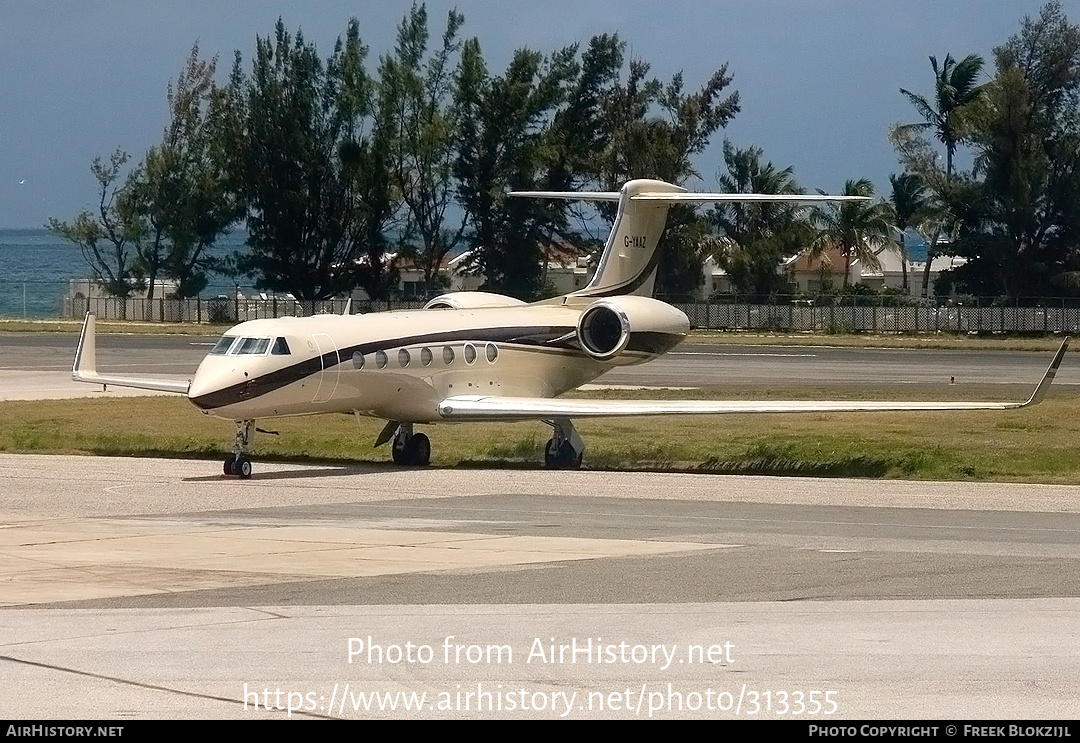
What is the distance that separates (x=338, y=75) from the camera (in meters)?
91.9

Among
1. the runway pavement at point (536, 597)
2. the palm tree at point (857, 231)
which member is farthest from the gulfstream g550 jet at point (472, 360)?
the palm tree at point (857, 231)

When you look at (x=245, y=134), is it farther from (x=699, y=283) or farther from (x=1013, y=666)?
(x=1013, y=666)

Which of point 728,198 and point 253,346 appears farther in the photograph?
point 728,198

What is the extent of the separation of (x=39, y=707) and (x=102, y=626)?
308cm

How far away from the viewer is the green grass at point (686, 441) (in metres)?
27.5

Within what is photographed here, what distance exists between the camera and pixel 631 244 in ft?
109

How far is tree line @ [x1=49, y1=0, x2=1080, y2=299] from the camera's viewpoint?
292 feet

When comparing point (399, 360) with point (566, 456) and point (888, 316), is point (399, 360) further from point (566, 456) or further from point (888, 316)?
point (888, 316)

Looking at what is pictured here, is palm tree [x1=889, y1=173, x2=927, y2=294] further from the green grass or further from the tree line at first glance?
the green grass

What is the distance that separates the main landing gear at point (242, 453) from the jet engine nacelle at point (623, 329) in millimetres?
7232

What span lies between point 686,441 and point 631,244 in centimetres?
446

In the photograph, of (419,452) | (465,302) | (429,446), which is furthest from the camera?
(465,302)

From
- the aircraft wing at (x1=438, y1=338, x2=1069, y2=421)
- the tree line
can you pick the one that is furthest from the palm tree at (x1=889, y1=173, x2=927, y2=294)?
the aircraft wing at (x1=438, y1=338, x2=1069, y2=421)

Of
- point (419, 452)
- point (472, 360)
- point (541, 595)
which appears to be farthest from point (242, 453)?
point (541, 595)
